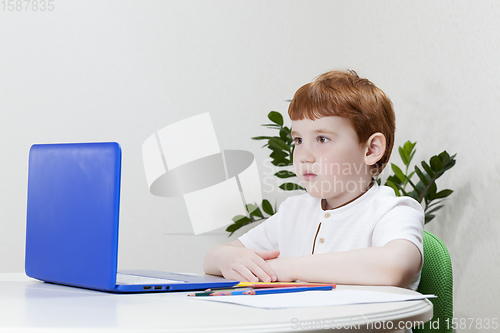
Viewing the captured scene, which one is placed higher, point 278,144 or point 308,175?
point 278,144

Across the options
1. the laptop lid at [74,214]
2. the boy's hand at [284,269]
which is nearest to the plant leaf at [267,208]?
the boy's hand at [284,269]

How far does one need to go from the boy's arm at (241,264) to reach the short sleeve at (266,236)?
0.18m

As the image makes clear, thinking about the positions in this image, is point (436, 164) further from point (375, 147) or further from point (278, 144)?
point (375, 147)

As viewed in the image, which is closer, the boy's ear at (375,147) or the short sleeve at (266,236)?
the boy's ear at (375,147)

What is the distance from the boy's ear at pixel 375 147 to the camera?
1.05 metres

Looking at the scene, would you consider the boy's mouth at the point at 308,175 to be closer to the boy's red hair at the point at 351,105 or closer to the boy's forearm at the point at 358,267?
the boy's red hair at the point at 351,105

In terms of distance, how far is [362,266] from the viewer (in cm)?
80

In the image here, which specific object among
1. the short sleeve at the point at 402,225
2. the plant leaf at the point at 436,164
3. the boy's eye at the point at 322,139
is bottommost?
the short sleeve at the point at 402,225

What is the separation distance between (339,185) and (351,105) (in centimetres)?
17

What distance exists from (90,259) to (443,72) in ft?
5.64

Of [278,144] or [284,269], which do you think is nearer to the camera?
[284,269]

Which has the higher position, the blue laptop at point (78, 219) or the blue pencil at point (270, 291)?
the blue laptop at point (78, 219)

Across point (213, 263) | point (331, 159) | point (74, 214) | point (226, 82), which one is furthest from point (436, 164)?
point (74, 214)

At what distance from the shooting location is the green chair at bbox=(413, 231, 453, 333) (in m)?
0.86
